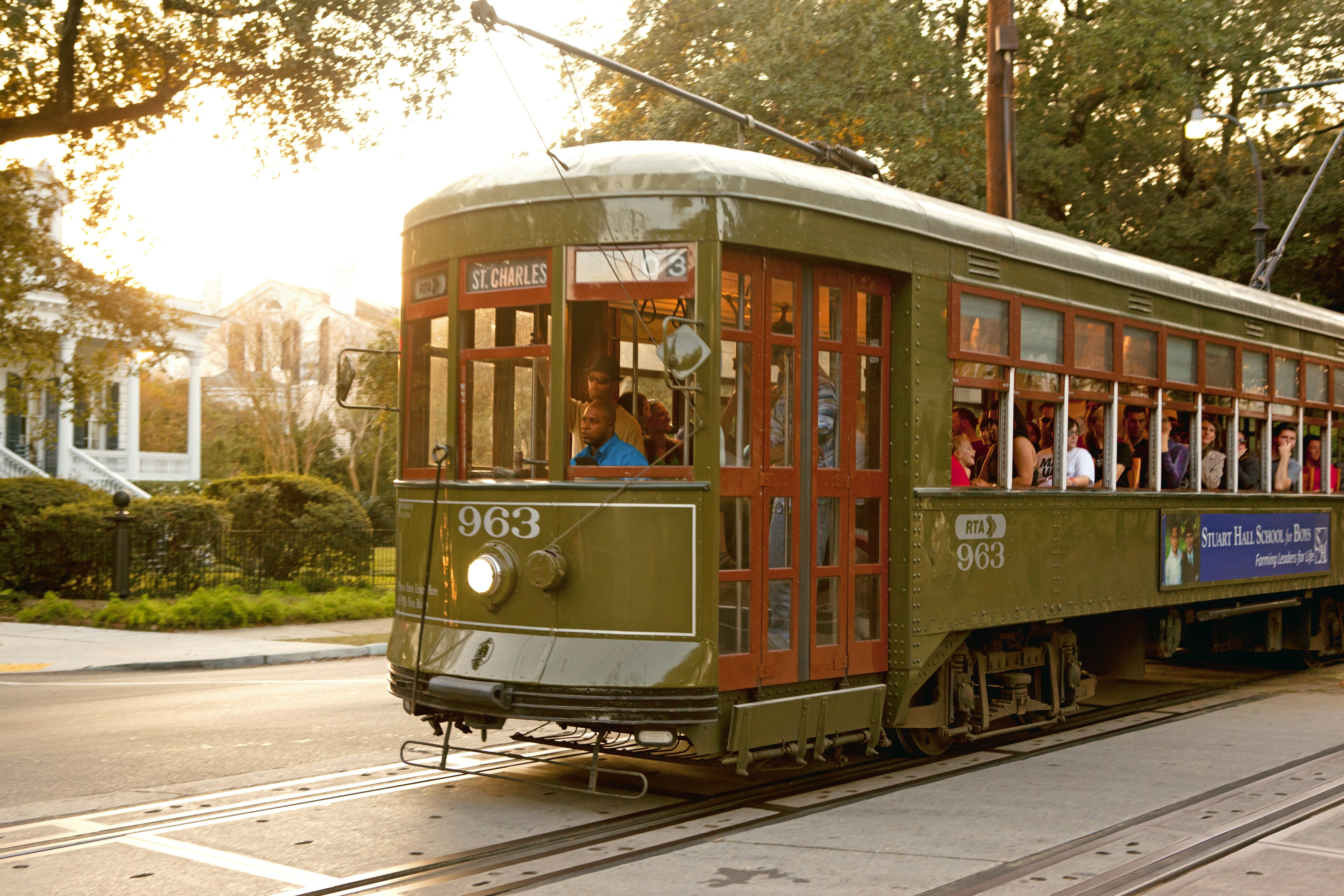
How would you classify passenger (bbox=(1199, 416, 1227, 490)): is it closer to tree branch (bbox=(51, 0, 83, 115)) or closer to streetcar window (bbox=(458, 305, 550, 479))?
streetcar window (bbox=(458, 305, 550, 479))

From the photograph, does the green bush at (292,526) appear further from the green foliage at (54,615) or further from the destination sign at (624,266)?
the destination sign at (624,266)

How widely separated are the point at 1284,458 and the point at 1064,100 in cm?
1635

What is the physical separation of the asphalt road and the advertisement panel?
5.81 m

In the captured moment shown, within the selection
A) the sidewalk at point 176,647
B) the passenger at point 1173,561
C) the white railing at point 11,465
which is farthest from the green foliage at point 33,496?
the passenger at point 1173,561

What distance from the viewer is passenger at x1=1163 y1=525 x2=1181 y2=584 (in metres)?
10.2

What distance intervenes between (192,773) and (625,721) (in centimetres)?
295

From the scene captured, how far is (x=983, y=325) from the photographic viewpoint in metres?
8.40

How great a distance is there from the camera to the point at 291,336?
3847 centimetres

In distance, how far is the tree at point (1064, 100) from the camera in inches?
803

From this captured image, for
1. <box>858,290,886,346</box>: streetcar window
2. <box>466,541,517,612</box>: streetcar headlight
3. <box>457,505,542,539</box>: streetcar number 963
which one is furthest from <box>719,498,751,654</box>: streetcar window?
<box>858,290,886,346</box>: streetcar window

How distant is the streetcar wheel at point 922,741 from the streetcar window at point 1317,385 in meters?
6.18

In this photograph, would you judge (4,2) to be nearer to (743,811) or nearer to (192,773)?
(192,773)

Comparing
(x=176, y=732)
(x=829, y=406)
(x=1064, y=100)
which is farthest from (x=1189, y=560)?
(x=1064, y=100)

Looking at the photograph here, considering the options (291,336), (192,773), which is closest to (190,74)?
(192,773)
